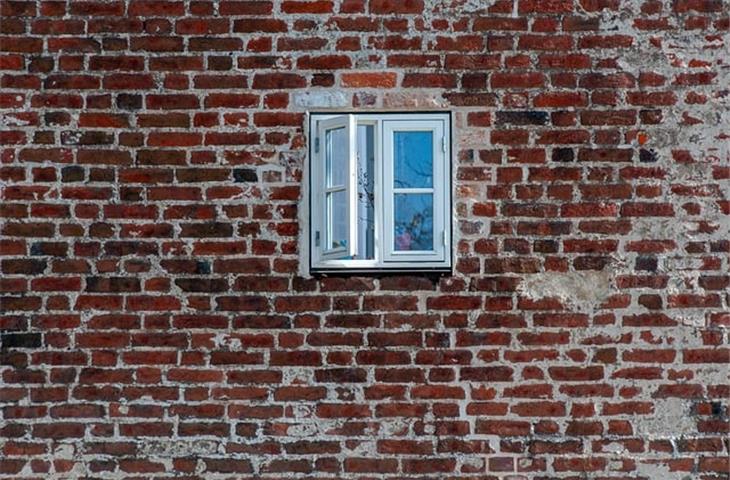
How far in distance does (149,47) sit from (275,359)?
1.42m

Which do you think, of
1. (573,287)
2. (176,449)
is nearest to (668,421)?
(573,287)

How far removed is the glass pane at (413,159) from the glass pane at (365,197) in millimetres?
109

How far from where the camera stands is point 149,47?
13.9ft

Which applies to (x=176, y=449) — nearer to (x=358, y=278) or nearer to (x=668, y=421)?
(x=358, y=278)

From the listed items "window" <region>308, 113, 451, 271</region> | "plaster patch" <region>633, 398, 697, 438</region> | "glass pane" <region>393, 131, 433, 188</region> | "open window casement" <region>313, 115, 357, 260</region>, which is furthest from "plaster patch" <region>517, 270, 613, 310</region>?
"open window casement" <region>313, 115, 357, 260</region>

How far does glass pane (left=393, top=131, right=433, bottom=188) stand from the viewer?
4262 mm

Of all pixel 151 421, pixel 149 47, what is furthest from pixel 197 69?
pixel 151 421

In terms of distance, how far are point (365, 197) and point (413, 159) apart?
0.26 meters

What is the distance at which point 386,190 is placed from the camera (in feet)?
13.9

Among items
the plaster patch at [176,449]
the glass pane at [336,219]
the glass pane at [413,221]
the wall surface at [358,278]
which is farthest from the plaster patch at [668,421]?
the plaster patch at [176,449]

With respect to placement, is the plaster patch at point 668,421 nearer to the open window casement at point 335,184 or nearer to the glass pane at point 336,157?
the open window casement at point 335,184

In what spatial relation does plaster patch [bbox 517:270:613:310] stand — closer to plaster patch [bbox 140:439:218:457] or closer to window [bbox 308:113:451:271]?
window [bbox 308:113:451:271]

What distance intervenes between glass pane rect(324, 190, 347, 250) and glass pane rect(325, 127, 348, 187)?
6 cm

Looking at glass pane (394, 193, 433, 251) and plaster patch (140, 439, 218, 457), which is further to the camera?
glass pane (394, 193, 433, 251)
